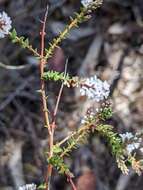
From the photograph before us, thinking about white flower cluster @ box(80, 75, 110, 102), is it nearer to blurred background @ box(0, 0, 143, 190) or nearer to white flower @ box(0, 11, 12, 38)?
white flower @ box(0, 11, 12, 38)

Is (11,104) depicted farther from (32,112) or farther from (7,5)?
Answer: (7,5)

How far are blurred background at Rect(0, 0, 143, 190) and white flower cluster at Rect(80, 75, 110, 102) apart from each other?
174cm

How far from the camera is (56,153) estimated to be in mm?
916

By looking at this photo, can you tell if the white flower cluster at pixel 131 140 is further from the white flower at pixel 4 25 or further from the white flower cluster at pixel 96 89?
the white flower at pixel 4 25

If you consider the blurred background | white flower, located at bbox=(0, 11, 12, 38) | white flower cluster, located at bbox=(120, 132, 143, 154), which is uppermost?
the blurred background

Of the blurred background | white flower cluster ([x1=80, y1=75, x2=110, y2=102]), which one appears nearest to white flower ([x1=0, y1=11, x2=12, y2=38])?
white flower cluster ([x1=80, y1=75, x2=110, y2=102])

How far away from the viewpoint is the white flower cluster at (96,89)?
2.74 ft

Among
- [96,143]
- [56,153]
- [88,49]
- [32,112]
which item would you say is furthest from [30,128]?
[56,153]

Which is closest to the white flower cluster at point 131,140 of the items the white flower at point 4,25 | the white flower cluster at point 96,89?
the white flower cluster at point 96,89

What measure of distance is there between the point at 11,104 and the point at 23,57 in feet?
1.00

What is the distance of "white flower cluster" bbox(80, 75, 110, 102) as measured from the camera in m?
0.84

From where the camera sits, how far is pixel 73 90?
10.6 ft

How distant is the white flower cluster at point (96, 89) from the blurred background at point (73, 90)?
1742mm

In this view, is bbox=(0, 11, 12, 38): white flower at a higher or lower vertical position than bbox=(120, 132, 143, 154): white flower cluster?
higher
